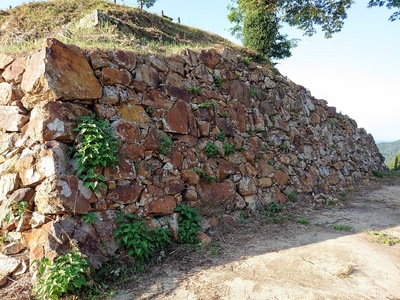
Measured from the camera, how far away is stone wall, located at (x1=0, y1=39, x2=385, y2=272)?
3514mm

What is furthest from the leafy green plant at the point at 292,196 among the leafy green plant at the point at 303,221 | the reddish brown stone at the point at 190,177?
the reddish brown stone at the point at 190,177

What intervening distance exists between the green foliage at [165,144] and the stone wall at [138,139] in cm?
6

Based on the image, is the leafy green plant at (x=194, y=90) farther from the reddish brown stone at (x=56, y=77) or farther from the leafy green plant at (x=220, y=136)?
the reddish brown stone at (x=56, y=77)

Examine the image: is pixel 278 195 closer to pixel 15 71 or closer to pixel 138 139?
pixel 138 139

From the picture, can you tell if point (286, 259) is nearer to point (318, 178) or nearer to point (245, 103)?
point (245, 103)

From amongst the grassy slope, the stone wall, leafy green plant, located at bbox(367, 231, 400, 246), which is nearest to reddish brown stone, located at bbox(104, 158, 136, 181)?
the stone wall

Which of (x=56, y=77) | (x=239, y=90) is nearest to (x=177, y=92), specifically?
(x=239, y=90)

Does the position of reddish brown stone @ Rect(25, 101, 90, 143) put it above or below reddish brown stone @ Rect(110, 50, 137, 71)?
below

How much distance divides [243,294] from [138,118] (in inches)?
122

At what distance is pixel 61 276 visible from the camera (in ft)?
9.45

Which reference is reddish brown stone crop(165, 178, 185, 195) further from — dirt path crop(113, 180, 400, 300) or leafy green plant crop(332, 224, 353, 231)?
leafy green plant crop(332, 224, 353, 231)

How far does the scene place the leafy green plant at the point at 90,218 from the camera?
139 inches

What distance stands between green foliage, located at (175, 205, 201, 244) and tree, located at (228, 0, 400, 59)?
8.66 metres

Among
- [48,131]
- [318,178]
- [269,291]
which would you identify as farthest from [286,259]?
[318,178]
